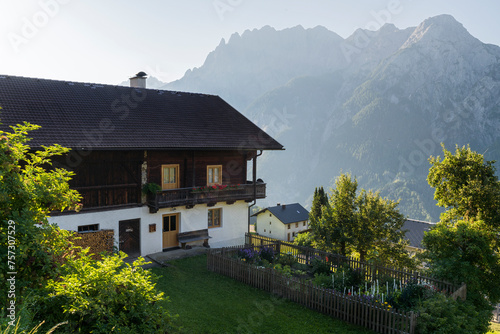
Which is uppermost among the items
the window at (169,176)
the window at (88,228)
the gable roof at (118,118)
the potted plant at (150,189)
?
the gable roof at (118,118)

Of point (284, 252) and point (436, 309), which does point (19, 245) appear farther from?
point (284, 252)

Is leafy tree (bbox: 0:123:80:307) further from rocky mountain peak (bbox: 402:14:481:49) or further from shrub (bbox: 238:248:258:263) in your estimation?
rocky mountain peak (bbox: 402:14:481:49)

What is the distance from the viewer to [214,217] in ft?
70.1

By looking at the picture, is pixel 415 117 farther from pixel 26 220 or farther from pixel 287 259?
pixel 26 220

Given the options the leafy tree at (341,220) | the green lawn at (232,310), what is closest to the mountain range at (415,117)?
the leafy tree at (341,220)

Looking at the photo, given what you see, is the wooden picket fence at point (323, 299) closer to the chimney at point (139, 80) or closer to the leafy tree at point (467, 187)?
the leafy tree at point (467, 187)

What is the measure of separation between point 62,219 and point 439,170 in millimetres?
17383

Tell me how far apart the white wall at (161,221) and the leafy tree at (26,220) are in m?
11.1

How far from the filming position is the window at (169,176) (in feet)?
63.0

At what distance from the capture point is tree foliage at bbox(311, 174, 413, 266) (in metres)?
20.3

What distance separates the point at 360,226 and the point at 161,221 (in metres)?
11.4

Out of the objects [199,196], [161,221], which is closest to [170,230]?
[161,221]

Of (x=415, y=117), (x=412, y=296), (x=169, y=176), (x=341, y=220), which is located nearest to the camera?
(x=412, y=296)

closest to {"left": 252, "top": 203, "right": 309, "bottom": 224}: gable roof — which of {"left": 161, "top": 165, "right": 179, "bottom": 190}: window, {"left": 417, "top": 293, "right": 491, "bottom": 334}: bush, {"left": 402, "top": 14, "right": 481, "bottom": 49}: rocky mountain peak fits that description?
{"left": 161, "top": 165, "right": 179, "bottom": 190}: window
